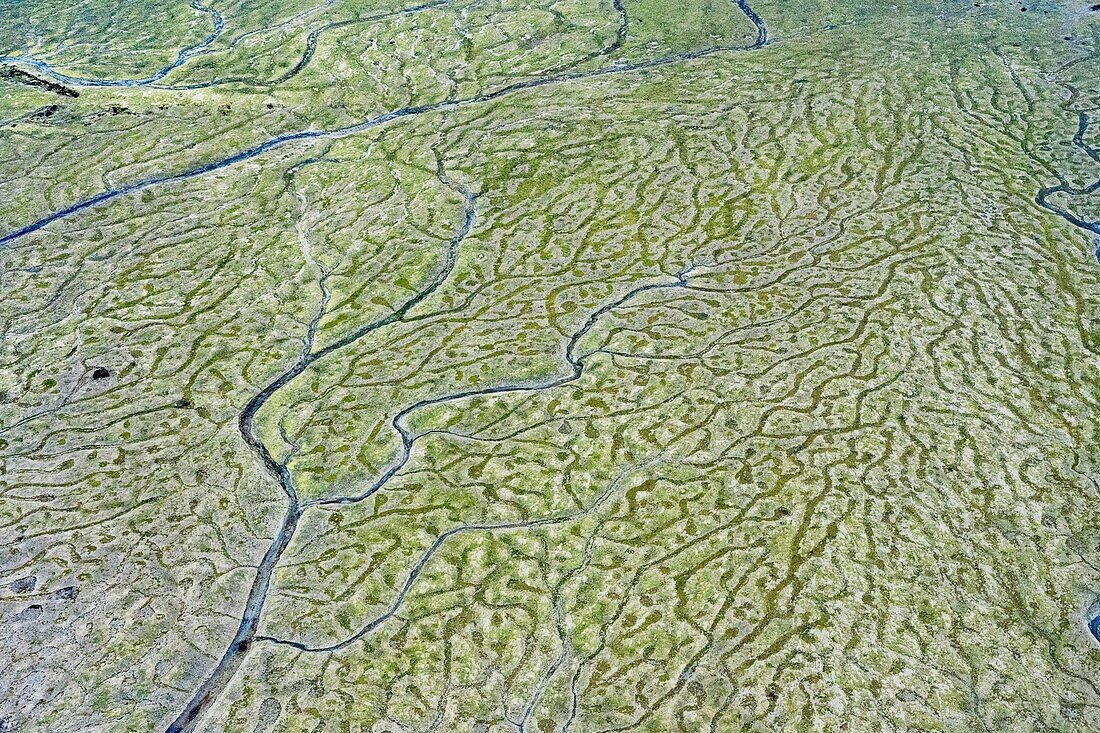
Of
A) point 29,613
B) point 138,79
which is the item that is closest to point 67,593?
point 29,613

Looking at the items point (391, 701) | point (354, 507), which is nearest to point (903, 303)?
point (354, 507)

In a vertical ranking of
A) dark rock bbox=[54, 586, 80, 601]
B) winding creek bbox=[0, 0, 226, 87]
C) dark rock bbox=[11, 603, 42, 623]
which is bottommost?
dark rock bbox=[54, 586, 80, 601]

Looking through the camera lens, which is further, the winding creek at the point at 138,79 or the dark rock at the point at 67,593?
the winding creek at the point at 138,79

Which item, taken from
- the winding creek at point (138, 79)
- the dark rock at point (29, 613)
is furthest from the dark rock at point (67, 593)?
→ the winding creek at point (138, 79)

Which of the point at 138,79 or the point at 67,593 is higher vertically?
the point at 138,79

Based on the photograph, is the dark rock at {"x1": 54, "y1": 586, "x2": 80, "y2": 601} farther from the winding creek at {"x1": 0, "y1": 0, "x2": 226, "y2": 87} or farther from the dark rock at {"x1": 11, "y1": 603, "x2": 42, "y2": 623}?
the winding creek at {"x1": 0, "y1": 0, "x2": 226, "y2": 87}

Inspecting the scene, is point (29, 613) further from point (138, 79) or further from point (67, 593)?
point (138, 79)

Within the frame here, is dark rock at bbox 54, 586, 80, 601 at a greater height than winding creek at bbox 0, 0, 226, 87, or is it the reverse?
winding creek at bbox 0, 0, 226, 87

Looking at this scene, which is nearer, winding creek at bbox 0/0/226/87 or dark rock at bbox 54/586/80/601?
dark rock at bbox 54/586/80/601

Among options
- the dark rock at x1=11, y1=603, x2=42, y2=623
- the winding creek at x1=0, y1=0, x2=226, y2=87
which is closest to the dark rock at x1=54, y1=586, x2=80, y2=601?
the dark rock at x1=11, y1=603, x2=42, y2=623

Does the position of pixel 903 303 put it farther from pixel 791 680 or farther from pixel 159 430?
pixel 159 430

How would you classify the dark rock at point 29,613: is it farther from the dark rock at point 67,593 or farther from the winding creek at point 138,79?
the winding creek at point 138,79
